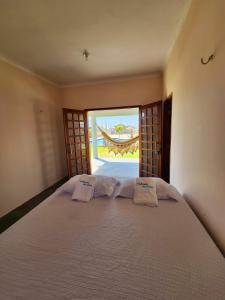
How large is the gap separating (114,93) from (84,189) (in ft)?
8.01

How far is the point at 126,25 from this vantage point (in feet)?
5.34

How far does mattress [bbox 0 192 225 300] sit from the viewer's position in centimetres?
72

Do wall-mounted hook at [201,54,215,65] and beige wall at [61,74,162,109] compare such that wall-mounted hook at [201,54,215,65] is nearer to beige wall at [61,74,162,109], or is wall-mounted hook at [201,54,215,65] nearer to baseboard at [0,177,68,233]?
beige wall at [61,74,162,109]

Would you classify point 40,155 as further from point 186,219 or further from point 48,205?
point 186,219

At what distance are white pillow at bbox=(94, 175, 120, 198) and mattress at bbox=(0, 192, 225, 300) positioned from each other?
1.07 ft

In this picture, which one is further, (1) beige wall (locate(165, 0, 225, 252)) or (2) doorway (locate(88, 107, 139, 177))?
(2) doorway (locate(88, 107, 139, 177))

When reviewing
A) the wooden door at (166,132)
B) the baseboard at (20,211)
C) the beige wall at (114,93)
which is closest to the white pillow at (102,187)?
the baseboard at (20,211)

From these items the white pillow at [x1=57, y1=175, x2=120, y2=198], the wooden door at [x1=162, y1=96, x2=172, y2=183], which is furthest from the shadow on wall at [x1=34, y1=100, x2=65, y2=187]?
the wooden door at [x1=162, y1=96, x2=172, y2=183]

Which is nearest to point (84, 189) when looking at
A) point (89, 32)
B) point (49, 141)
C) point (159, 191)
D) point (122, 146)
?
point (159, 191)

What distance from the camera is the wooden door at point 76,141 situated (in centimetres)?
327

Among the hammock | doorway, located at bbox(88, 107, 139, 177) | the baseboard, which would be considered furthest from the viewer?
the hammock

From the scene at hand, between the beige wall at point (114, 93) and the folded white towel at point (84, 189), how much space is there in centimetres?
214

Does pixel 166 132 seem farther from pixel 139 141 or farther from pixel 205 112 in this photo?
pixel 205 112

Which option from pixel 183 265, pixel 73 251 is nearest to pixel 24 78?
pixel 73 251
